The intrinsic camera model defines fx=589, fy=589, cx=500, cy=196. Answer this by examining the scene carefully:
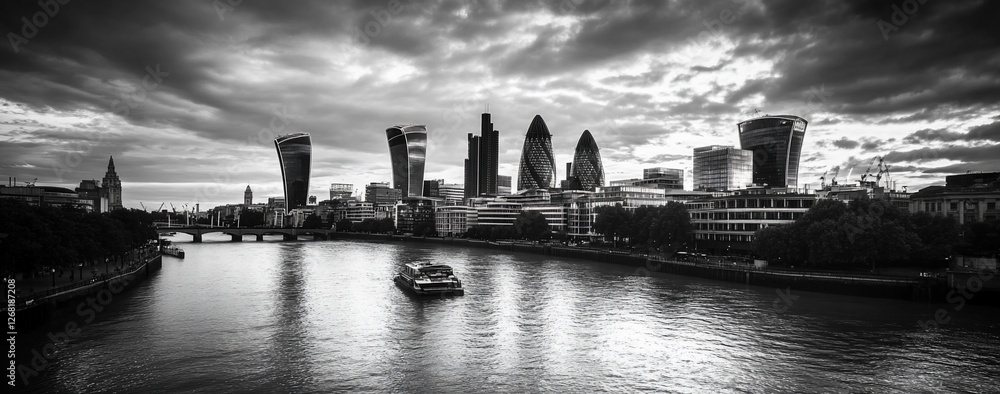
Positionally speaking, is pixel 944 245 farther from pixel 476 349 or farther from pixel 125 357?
pixel 125 357

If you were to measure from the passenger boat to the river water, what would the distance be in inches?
70.5

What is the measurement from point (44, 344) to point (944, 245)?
82007mm

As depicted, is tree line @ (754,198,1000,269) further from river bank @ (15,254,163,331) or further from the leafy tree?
the leafy tree

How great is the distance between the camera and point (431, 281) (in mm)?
57781

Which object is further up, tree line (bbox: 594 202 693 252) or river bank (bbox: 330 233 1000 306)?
tree line (bbox: 594 202 693 252)

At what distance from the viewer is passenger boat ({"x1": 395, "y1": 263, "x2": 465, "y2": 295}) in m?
57.2

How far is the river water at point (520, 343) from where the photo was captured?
28.9 m

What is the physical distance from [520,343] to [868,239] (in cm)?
4450

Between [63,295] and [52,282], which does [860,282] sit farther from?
[52,282]

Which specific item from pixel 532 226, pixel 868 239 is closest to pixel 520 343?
pixel 868 239

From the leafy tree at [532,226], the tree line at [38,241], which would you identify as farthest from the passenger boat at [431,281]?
the leafy tree at [532,226]

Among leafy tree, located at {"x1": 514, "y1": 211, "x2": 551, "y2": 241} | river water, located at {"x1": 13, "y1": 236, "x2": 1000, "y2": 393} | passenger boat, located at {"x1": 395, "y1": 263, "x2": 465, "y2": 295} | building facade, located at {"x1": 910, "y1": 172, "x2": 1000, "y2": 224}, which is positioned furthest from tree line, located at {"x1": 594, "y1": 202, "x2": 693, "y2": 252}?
passenger boat, located at {"x1": 395, "y1": 263, "x2": 465, "y2": 295}

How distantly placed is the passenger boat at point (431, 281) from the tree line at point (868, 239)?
126 feet

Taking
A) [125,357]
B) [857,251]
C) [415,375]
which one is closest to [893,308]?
[857,251]
